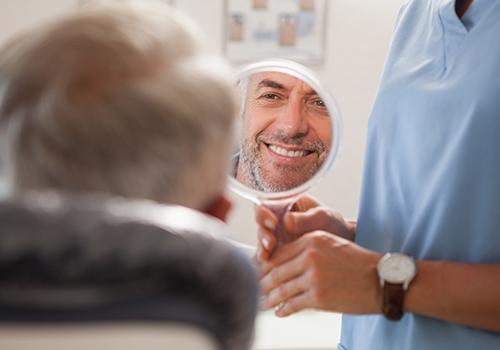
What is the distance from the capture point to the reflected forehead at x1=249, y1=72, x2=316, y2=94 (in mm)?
1253

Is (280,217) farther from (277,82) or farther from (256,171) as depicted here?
(277,82)

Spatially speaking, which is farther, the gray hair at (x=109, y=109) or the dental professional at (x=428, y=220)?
the dental professional at (x=428, y=220)

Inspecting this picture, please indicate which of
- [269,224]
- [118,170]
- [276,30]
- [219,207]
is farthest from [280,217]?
[276,30]

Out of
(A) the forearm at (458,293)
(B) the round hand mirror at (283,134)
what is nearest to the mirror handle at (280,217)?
(B) the round hand mirror at (283,134)

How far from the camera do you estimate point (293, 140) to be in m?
1.26

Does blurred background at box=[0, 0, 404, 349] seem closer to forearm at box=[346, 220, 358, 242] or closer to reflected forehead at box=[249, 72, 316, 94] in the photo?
forearm at box=[346, 220, 358, 242]

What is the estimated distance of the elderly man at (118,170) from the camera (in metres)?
0.51

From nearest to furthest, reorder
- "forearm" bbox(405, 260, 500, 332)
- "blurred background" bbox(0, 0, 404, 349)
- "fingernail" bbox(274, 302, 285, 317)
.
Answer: "forearm" bbox(405, 260, 500, 332) < "fingernail" bbox(274, 302, 285, 317) < "blurred background" bbox(0, 0, 404, 349)

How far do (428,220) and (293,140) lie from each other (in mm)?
259

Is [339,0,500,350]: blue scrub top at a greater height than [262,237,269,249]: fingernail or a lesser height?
greater

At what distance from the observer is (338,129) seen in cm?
126

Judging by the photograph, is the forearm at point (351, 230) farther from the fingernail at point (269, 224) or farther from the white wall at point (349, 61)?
the white wall at point (349, 61)

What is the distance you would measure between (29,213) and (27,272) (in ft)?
0.13

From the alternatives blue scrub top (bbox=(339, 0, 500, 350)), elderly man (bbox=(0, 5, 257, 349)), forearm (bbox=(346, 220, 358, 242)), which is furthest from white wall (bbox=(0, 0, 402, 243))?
elderly man (bbox=(0, 5, 257, 349))
